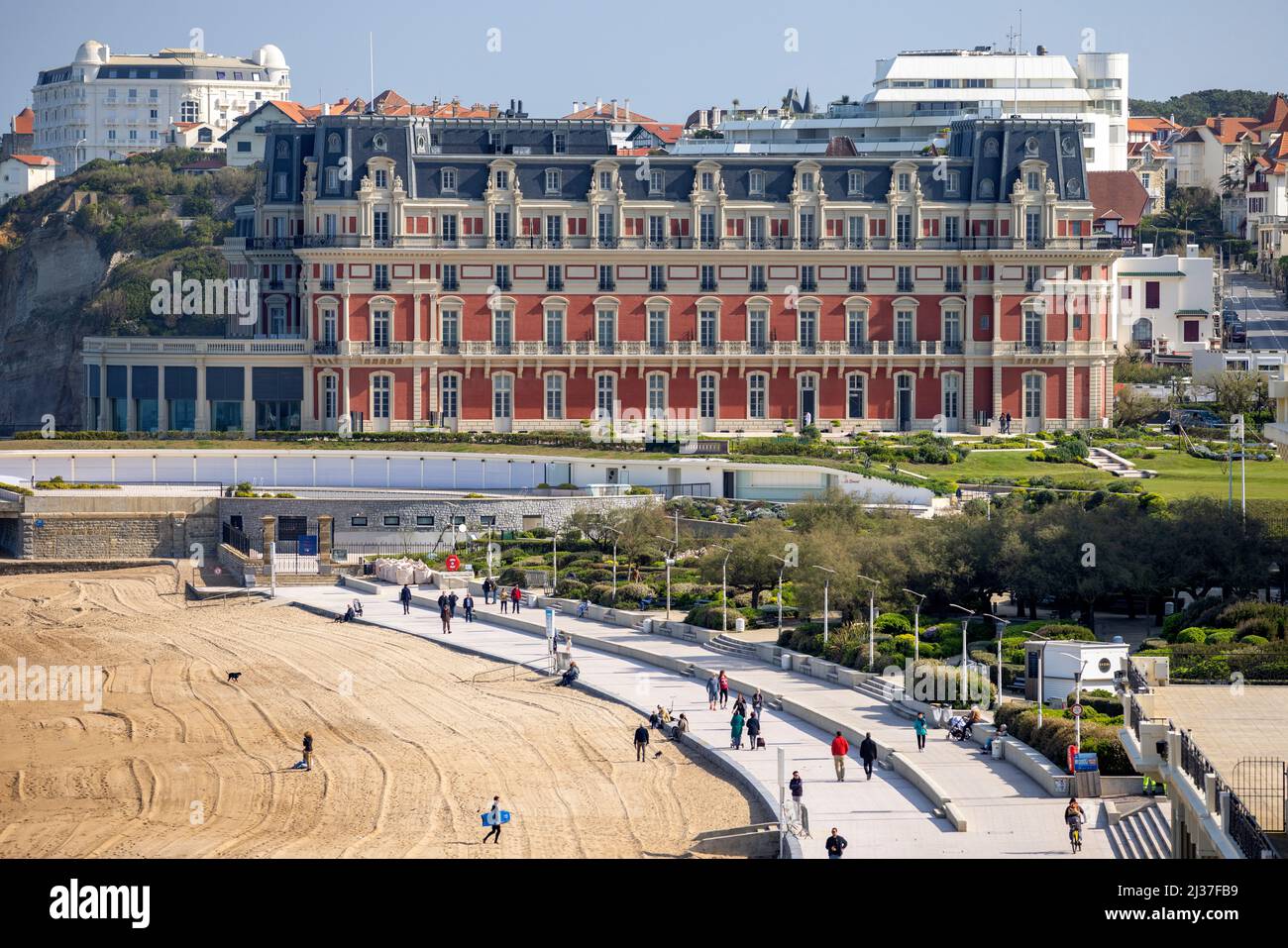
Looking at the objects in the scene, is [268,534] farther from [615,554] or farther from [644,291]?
[644,291]

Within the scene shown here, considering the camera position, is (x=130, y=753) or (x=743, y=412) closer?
(x=130, y=753)

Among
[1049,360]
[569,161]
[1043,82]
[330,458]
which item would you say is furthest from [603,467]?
[1043,82]

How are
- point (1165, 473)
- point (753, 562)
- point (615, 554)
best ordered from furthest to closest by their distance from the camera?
point (1165, 473) < point (615, 554) < point (753, 562)

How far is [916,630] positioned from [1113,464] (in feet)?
121

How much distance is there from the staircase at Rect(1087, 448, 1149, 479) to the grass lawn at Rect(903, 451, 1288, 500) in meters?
0.60

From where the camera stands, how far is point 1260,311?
138750 millimetres

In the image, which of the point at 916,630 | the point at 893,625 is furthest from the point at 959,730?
the point at 893,625

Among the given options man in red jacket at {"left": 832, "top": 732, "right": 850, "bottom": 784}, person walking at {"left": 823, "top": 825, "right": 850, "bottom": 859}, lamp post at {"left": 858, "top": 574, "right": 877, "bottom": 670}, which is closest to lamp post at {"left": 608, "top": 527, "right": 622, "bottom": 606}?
lamp post at {"left": 858, "top": 574, "right": 877, "bottom": 670}

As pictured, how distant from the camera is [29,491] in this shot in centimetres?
8325

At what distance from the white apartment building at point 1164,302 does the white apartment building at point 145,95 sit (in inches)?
2914

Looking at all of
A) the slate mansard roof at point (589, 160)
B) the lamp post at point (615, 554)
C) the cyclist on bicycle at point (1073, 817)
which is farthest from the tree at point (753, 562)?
the slate mansard roof at point (589, 160)

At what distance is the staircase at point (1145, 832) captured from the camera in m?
37.5

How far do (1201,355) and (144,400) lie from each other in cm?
5568
